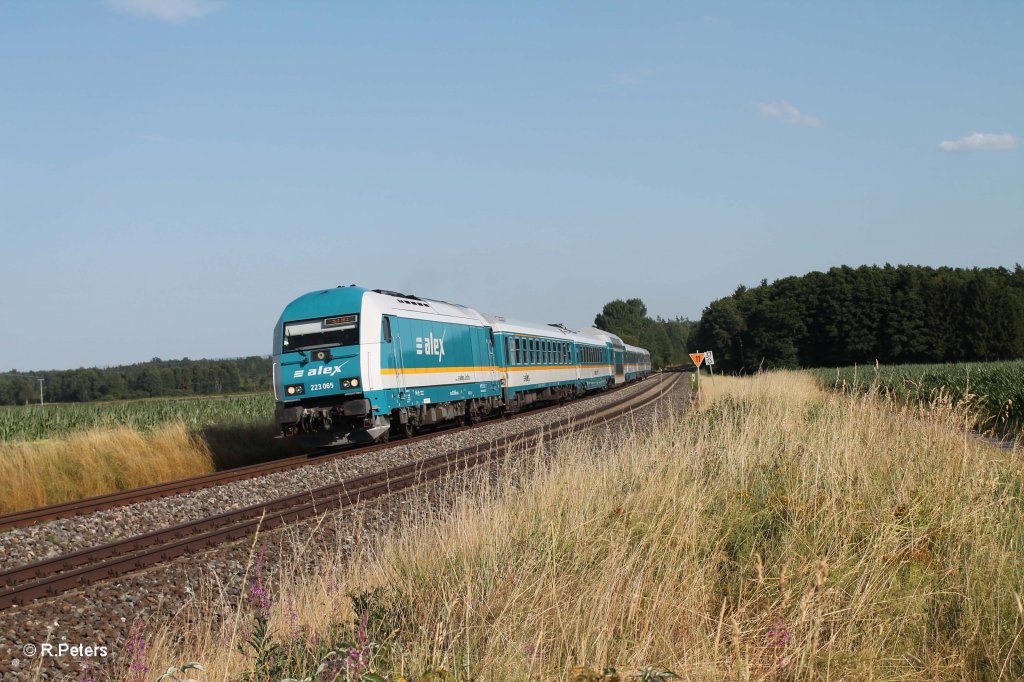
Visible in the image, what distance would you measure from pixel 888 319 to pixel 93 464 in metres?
73.8

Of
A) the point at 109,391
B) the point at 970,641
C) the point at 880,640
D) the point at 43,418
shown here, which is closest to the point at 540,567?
the point at 880,640

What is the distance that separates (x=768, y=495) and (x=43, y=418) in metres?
27.2

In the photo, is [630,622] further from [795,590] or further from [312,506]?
[312,506]

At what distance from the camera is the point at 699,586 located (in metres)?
4.48

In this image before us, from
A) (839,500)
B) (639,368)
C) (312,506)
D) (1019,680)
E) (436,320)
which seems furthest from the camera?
(639,368)

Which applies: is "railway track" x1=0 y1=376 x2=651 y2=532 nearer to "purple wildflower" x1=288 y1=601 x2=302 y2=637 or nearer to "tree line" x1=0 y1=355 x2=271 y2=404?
"purple wildflower" x1=288 y1=601 x2=302 y2=637

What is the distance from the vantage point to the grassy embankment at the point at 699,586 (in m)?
Answer: 3.63

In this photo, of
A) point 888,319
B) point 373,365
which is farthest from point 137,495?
point 888,319

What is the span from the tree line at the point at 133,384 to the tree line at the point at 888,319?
5371 centimetres

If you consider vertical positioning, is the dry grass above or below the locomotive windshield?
below

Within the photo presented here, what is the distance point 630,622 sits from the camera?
4.05 m

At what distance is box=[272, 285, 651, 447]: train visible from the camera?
16.8 metres

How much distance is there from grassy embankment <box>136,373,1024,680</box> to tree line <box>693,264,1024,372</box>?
57.7 metres

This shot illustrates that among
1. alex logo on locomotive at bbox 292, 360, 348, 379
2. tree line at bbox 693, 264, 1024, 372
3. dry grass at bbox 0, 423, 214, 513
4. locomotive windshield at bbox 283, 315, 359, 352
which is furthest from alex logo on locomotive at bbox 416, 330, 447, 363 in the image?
tree line at bbox 693, 264, 1024, 372
